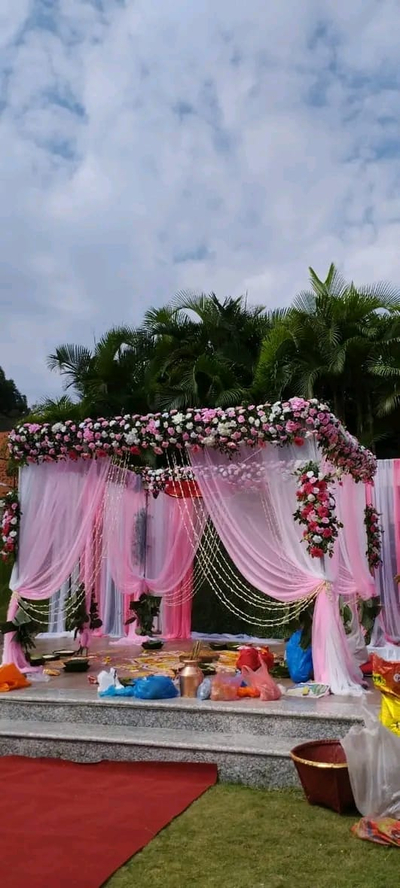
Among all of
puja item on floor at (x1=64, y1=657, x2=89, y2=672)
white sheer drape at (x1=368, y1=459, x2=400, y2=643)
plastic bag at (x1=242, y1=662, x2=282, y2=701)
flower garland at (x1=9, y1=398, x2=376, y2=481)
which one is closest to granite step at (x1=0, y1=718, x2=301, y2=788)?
plastic bag at (x1=242, y1=662, x2=282, y2=701)

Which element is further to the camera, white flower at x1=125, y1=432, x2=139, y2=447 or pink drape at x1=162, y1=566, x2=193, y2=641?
pink drape at x1=162, y1=566, x2=193, y2=641

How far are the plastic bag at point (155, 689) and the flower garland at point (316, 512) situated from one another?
66.9 inches

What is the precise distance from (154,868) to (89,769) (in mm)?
1826

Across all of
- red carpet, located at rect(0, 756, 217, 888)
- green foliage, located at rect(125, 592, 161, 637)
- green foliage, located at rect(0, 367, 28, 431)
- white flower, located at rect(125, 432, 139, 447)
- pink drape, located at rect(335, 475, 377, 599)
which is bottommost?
red carpet, located at rect(0, 756, 217, 888)

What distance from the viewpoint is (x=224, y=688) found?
19.0 ft

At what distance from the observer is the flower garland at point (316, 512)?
5977mm

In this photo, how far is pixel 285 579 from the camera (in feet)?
20.7

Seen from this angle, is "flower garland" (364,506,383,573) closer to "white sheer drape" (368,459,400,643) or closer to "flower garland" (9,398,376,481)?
"white sheer drape" (368,459,400,643)

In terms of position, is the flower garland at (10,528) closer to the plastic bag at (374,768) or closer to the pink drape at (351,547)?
the pink drape at (351,547)

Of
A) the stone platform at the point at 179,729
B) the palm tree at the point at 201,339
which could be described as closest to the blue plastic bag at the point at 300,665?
the stone platform at the point at 179,729

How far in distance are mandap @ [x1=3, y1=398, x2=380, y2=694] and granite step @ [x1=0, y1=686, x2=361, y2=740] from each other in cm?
74

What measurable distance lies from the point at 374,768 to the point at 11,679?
Result: 3.91 m

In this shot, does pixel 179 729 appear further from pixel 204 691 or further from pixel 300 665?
pixel 300 665

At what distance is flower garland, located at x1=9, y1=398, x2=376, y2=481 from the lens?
632cm
